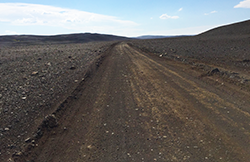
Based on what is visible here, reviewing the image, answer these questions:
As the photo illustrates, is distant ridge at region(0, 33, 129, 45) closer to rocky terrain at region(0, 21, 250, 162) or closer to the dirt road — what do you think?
rocky terrain at region(0, 21, 250, 162)

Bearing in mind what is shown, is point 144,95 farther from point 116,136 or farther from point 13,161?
point 13,161

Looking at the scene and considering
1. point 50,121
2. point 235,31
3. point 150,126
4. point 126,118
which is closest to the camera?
point 150,126

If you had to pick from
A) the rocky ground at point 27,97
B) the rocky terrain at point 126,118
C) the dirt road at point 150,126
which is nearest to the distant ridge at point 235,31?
the rocky terrain at point 126,118

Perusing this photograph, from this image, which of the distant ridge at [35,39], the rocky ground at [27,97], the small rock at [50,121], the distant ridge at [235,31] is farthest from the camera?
the distant ridge at [35,39]

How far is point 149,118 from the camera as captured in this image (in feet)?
18.7

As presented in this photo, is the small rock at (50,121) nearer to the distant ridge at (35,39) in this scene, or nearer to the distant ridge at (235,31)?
the distant ridge at (235,31)

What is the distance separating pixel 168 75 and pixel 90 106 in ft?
17.6

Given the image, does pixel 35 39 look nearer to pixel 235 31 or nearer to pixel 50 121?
pixel 235 31

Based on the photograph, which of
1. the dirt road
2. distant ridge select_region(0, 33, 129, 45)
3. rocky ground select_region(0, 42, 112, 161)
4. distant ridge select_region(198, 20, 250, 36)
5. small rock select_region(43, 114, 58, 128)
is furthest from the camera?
distant ridge select_region(0, 33, 129, 45)

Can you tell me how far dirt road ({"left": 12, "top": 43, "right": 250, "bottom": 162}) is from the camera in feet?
13.9

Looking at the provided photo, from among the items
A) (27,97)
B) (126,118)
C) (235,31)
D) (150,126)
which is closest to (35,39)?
(235,31)

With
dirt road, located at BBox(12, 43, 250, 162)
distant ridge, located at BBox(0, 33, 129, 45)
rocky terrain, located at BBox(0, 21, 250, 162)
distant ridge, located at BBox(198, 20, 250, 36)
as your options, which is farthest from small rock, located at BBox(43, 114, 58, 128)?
distant ridge, located at BBox(0, 33, 129, 45)

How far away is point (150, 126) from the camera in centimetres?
528

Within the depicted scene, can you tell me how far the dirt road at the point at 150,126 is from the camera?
4.22m
